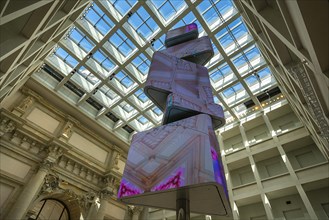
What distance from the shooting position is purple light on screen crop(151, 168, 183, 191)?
375 cm

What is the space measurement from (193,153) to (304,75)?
4087 millimetres

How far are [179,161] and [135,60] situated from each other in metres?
14.5

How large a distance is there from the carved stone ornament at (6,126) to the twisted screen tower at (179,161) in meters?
12.4

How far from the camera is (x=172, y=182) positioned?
3832mm

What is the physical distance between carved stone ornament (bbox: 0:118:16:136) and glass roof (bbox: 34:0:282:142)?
4081mm

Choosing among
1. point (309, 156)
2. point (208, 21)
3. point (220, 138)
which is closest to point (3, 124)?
point (208, 21)

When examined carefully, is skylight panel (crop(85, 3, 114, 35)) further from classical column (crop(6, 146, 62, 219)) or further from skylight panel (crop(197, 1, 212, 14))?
classical column (crop(6, 146, 62, 219))

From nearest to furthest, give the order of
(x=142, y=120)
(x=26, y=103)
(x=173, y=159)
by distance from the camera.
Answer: (x=173, y=159) → (x=26, y=103) → (x=142, y=120)

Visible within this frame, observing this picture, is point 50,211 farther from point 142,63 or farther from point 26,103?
point 142,63

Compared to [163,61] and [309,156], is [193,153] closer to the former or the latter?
[163,61]

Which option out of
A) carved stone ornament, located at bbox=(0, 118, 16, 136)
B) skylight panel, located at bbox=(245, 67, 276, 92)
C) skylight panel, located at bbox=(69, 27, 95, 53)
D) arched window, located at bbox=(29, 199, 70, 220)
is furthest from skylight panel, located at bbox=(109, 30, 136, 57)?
arched window, located at bbox=(29, 199, 70, 220)

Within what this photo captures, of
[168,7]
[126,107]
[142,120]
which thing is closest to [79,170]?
[126,107]

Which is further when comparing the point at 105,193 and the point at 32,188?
the point at 105,193

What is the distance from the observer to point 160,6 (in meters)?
14.6
